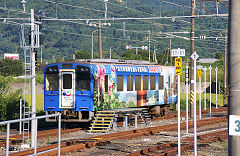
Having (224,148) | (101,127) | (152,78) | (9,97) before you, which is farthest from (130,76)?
(224,148)

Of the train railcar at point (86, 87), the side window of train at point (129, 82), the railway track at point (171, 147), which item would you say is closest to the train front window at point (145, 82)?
the train railcar at point (86, 87)

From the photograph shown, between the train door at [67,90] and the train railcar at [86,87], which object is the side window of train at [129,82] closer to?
the train railcar at [86,87]

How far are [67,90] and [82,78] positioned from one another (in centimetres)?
91

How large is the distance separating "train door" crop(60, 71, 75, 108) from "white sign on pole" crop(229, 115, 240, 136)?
48.2 ft

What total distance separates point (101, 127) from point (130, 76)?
4.58m

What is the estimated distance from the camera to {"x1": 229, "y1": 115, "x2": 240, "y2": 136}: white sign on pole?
7.93 metres

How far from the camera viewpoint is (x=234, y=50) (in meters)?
7.85

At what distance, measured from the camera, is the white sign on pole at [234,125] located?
7.93m

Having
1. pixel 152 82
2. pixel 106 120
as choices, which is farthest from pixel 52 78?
pixel 152 82

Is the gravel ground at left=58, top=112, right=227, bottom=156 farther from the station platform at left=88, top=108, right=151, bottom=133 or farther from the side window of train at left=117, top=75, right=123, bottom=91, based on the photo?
the side window of train at left=117, top=75, right=123, bottom=91

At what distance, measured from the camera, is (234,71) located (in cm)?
787

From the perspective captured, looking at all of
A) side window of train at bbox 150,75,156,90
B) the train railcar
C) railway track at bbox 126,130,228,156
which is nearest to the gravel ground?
railway track at bbox 126,130,228,156

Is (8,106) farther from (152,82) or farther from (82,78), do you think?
(152,82)

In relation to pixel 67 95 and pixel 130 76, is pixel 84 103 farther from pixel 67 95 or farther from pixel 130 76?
pixel 130 76
